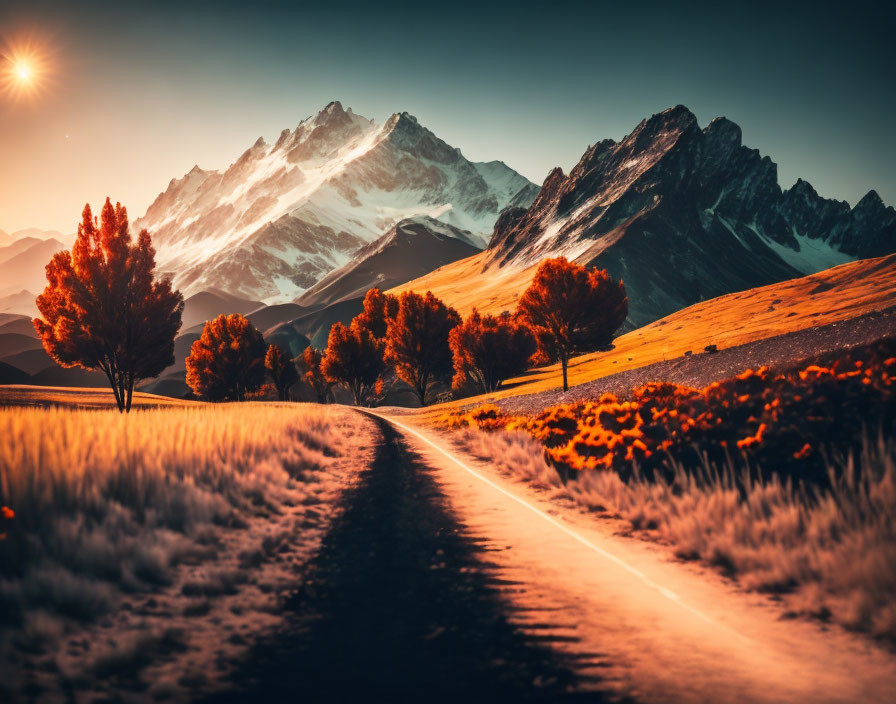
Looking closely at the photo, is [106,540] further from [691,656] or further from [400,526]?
[691,656]

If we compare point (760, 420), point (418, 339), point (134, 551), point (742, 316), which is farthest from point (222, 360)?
point (742, 316)

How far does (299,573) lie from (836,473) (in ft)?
25.6

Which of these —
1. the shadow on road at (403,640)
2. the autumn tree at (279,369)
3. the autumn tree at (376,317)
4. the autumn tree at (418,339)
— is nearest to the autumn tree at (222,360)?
the autumn tree at (279,369)

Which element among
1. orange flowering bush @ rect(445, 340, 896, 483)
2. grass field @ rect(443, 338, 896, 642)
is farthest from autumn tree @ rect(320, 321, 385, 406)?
orange flowering bush @ rect(445, 340, 896, 483)

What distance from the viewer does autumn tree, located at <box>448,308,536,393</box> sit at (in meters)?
63.8

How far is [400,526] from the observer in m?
8.24

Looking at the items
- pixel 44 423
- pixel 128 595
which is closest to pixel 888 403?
pixel 128 595

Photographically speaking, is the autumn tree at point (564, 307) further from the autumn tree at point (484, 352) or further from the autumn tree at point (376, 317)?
the autumn tree at point (376, 317)

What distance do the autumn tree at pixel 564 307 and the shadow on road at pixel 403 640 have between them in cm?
3982

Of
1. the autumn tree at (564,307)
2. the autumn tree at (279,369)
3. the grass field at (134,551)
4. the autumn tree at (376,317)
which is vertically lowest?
the grass field at (134,551)

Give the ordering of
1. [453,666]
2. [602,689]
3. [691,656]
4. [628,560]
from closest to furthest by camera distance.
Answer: [602,689] → [453,666] → [691,656] → [628,560]

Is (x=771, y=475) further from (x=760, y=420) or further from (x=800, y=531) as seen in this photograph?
(x=800, y=531)

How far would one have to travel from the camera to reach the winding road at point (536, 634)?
12.0 feet

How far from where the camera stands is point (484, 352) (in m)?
64.4
